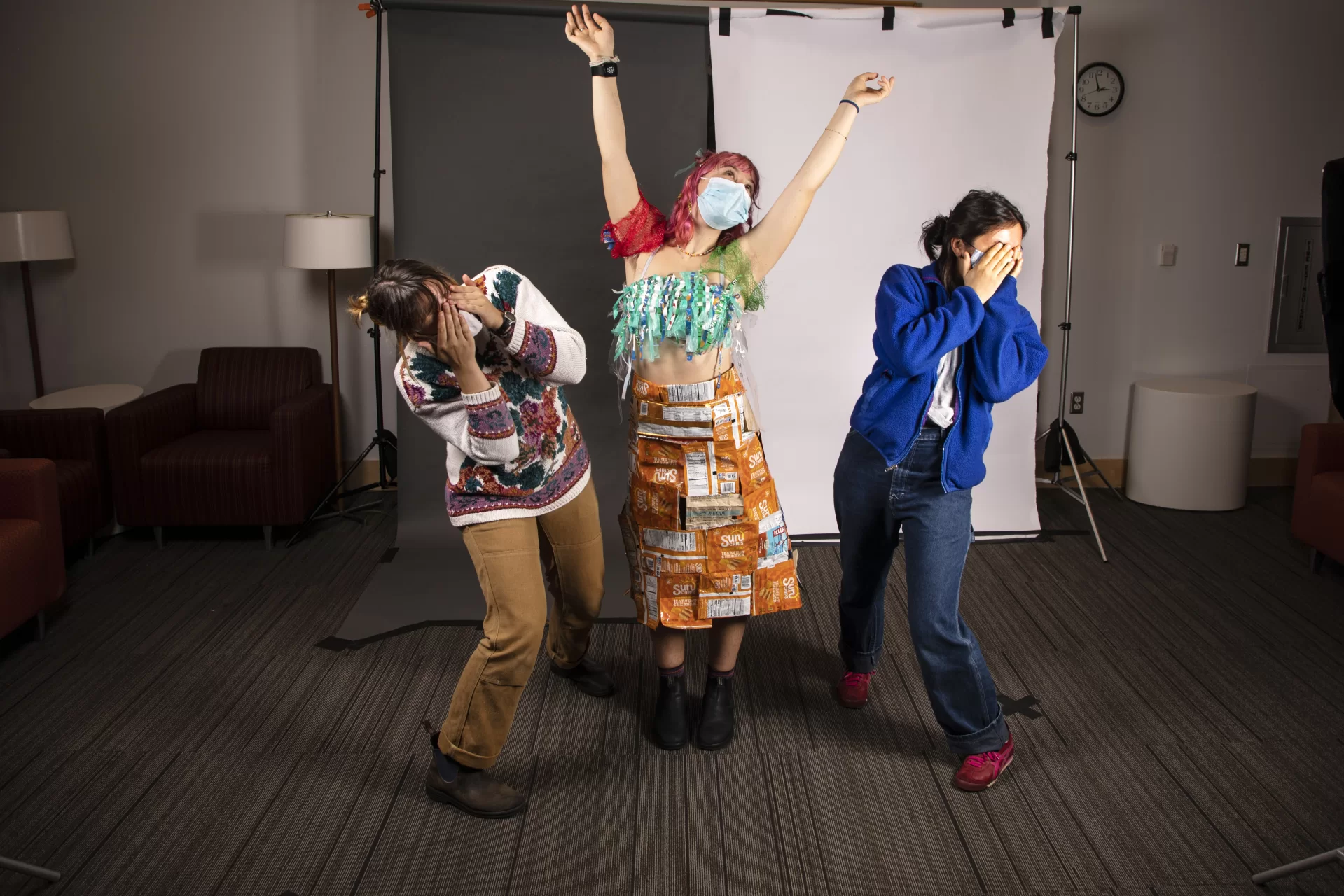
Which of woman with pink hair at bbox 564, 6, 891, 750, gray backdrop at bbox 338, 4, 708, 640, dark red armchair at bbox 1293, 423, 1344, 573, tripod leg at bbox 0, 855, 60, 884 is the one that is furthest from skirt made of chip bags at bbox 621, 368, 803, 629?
dark red armchair at bbox 1293, 423, 1344, 573

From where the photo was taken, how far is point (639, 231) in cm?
224

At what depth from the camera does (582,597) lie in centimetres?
242

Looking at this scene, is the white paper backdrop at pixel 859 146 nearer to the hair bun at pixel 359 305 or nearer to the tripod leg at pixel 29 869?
the hair bun at pixel 359 305

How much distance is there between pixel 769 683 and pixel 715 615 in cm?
60

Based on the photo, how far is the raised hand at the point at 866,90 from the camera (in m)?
2.23

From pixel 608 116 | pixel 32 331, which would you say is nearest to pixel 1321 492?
pixel 608 116

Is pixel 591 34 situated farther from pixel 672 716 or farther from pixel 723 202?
pixel 672 716

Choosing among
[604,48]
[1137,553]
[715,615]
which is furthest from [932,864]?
[1137,553]

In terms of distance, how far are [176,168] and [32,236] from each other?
0.65 meters

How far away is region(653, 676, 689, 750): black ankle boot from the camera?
2.47 metres

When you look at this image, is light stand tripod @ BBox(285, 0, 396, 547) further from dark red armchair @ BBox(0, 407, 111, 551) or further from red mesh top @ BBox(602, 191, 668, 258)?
red mesh top @ BBox(602, 191, 668, 258)

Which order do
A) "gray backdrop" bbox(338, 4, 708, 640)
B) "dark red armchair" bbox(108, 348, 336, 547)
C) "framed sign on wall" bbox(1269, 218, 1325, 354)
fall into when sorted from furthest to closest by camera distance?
"framed sign on wall" bbox(1269, 218, 1325, 354)
"dark red armchair" bbox(108, 348, 336, 547)
"gray backdrop" bbox(338, 4, 708, 640)

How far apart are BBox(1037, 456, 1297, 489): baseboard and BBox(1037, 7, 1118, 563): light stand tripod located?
0.13 meters

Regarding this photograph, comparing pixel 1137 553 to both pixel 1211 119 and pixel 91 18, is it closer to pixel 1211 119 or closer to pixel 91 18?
pixel 1211 119
